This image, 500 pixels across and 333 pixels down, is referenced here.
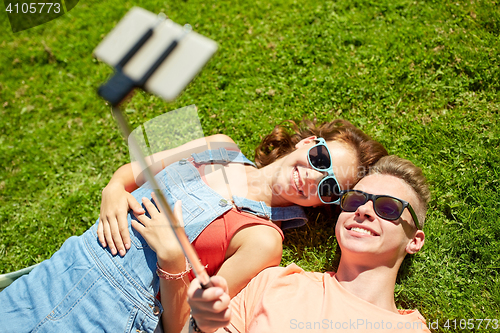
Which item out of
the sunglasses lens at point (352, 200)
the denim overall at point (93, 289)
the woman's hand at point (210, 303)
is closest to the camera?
the woman's hand at point (210, 303)

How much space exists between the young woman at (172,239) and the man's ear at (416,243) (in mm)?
708

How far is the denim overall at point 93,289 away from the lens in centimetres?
265

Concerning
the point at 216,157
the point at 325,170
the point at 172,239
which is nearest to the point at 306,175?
the point at 325,170

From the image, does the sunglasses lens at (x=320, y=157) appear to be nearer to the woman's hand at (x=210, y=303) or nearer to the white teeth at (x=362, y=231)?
the white teeth at (x=362, y=231)

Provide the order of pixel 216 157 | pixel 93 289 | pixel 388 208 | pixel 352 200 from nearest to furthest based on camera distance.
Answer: pixel 93 289, pixel 388 208, pixel 352 200, pixel 216 157

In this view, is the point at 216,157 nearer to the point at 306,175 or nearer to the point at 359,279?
the point at 306,175

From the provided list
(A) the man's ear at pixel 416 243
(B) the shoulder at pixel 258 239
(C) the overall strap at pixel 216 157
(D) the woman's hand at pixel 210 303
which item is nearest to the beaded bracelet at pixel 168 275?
(B) the shoulder at pixel 258 239

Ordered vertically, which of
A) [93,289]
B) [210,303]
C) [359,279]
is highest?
[210,303]

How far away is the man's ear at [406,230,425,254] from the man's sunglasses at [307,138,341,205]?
→ 709mm

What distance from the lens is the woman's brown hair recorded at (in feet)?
10.6

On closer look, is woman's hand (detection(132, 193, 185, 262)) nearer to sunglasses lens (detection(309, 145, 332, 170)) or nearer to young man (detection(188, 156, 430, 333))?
young man (detection(188, 156, 430, 333))

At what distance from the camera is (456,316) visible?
3.21 metres

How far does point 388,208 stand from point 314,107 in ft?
5.71

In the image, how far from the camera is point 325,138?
341cm
